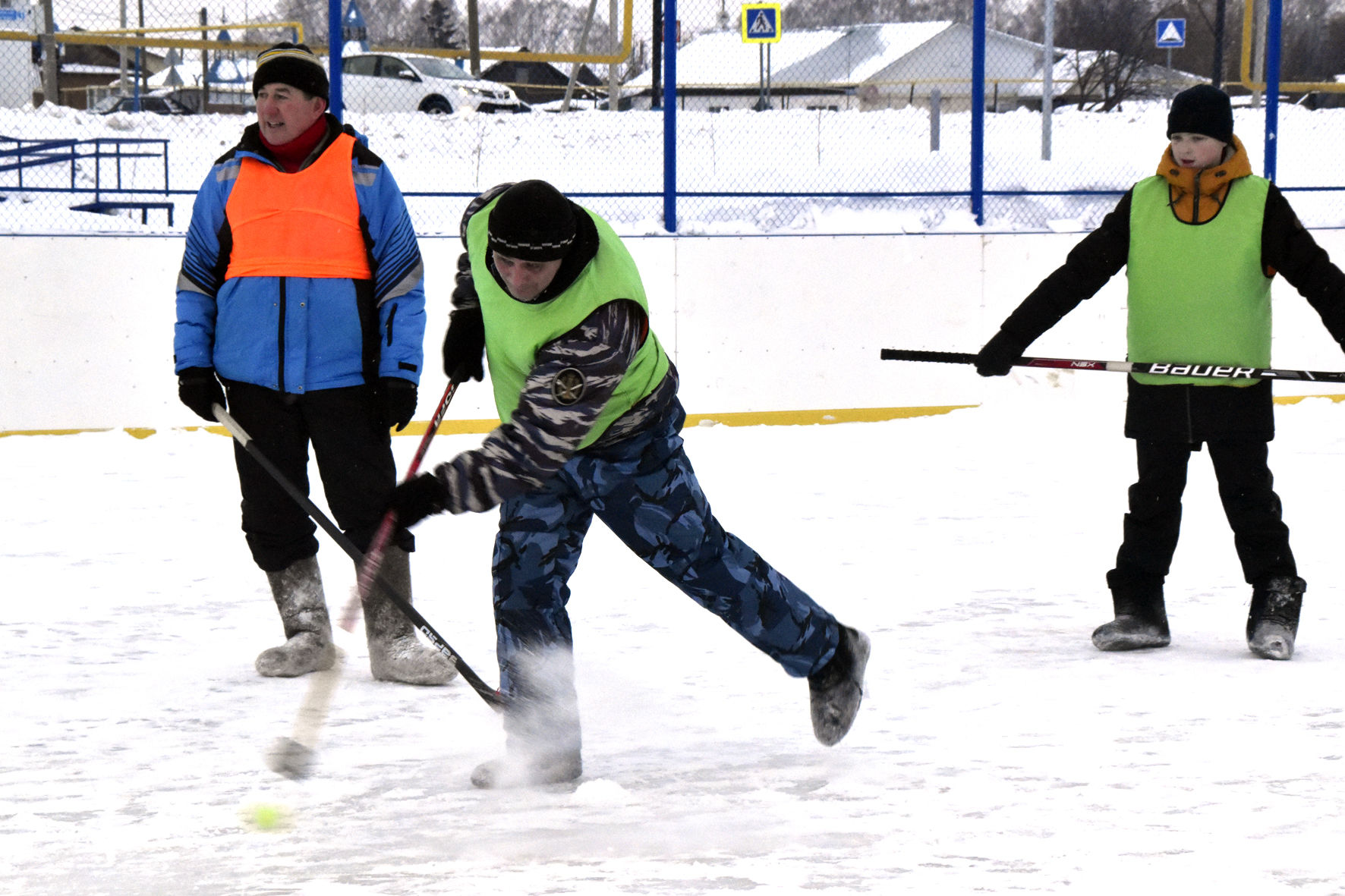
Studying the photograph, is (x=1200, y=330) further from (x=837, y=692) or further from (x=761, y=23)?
(x=761, y=23)

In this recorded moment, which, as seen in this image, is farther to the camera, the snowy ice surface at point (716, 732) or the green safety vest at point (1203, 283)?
the green safety vest at point (1203, 283)

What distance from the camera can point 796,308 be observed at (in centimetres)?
800

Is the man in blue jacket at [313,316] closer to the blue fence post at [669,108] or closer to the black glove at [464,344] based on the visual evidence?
the black glove at [464,344]

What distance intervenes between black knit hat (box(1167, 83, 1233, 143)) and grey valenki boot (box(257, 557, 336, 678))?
2263 mm

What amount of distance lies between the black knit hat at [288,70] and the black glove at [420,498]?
1306mm

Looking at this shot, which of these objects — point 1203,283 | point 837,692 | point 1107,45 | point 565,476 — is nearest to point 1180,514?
point 1203,283

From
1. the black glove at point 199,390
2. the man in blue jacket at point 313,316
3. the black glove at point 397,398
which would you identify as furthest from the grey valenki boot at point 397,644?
the black glove at point 199,390

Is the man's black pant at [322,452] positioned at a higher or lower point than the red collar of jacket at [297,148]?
lower

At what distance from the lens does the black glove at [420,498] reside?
2689mm

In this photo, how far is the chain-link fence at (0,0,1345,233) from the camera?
325 inches

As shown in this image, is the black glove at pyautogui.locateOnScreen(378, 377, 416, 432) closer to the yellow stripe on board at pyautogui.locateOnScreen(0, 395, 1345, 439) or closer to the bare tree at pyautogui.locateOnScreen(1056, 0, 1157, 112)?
the yellow stripe on board at pyautogui.locateOnScreen(0, 395, 1345, 439)

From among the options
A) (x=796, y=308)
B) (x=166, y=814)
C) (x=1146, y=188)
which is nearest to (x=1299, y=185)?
(x=796, y=308)

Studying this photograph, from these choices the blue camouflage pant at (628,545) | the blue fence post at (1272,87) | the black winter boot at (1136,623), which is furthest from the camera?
the blue fence post at (1272,87)

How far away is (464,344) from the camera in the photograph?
3.25 m
